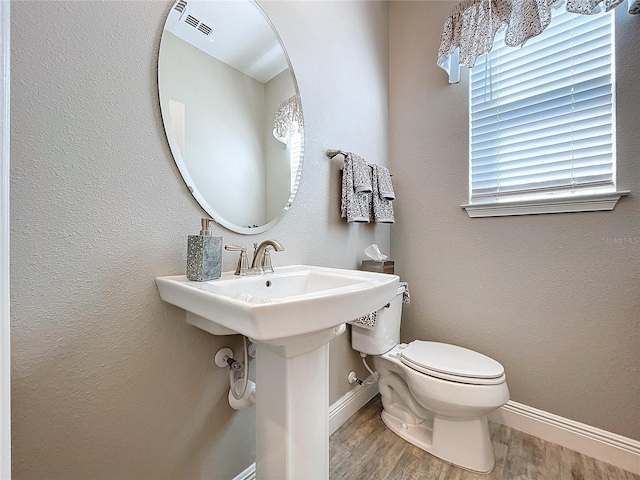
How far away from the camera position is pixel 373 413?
1.54 meters

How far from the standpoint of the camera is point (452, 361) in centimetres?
124

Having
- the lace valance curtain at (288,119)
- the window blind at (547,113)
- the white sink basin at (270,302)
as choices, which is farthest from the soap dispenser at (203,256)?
the window blind at (547,113)

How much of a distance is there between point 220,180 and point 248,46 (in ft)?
1.76

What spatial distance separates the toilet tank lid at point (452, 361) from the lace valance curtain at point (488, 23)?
1459 millimetres

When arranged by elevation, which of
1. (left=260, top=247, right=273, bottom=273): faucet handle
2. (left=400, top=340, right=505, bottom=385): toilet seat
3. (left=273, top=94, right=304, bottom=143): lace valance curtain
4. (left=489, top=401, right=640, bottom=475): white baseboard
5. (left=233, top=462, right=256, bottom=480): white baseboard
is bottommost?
(left=489, top=401, right=640, bottom=475): white baseboard

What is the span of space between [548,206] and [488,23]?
0.96 m

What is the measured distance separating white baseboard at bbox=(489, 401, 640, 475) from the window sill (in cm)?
99

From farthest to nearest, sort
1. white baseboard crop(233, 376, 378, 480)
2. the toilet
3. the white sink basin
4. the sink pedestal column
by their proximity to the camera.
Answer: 1. white baseboard crop(233, 376, 378, 480)
2. the toilet
3. the sink pedestal column
4. the white sink basin

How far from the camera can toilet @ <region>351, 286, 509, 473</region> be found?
3.66ft

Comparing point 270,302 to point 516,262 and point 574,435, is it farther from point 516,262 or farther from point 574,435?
point 574,435

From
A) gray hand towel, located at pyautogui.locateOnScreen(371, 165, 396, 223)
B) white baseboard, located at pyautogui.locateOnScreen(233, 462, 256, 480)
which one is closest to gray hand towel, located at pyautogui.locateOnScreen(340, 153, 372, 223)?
gray hand towel, located at pyautogui.locateOnScreen(371, 165, 396, 223)

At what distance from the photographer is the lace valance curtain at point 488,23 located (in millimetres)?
1221

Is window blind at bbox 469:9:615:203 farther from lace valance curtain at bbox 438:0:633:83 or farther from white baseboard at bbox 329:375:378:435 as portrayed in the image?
white baseboard at bbox 329:375:378:435

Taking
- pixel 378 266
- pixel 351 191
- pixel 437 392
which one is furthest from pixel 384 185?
pixel 437 392
